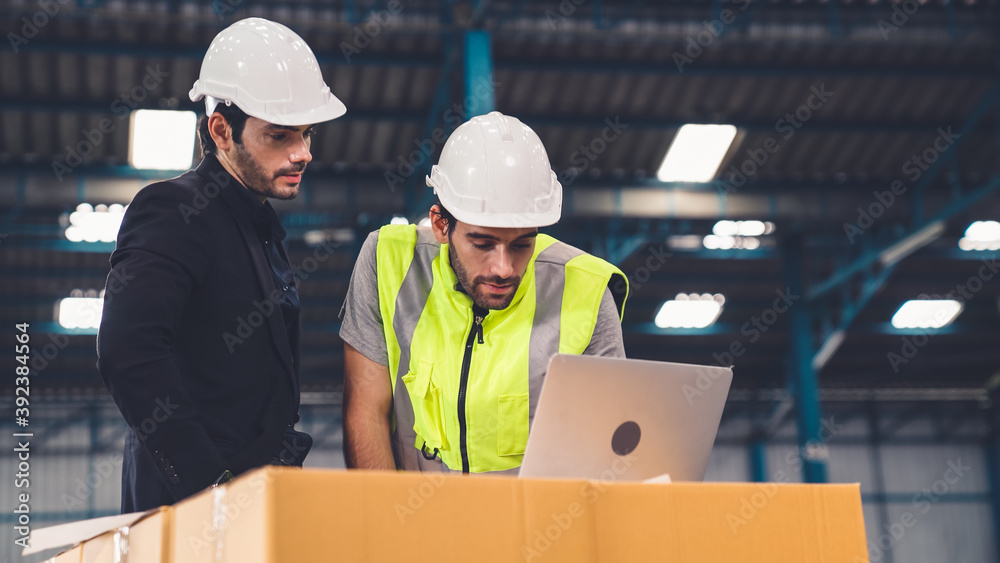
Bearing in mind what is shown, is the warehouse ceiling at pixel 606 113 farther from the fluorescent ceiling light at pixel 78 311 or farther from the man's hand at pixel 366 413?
the man's hand at pixel 366 413

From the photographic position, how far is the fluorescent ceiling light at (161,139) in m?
11.2

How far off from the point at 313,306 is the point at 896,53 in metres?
9.46

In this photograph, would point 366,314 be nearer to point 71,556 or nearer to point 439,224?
point 439,224

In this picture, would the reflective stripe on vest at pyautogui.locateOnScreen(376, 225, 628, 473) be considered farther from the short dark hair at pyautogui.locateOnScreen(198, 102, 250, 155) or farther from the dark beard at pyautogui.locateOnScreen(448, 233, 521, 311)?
the short dark hair at pyautogui.locateOnScreen(198, 102, 250, 155)

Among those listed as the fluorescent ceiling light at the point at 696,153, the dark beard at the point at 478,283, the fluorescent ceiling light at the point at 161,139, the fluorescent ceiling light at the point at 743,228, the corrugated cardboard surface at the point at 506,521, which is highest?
the fluorescent ceiling light at the point at 696,153

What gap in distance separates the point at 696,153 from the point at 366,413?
10.7m

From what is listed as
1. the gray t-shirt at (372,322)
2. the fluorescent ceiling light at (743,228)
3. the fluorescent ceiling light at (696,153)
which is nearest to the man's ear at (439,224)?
the gray t-shirt at (372,322)

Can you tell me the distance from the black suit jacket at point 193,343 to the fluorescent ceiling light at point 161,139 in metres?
9.12

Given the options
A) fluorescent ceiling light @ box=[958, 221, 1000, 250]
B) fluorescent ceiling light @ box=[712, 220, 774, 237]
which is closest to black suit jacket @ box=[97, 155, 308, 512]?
fluorescent ceiling light @ box=[712, 220, 774, 237]

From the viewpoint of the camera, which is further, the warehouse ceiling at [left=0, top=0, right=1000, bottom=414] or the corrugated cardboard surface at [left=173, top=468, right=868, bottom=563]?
the warehouse ceiling at [left=0, top=0, right=1000, bottom=414]

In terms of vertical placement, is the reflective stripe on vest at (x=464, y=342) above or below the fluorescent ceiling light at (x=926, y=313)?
below

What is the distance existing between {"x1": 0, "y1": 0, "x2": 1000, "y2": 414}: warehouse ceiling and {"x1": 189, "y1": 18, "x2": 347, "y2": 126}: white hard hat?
21.6 ft

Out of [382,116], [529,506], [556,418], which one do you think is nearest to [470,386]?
[556,418]

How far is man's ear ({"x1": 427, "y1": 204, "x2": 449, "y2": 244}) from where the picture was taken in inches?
109
